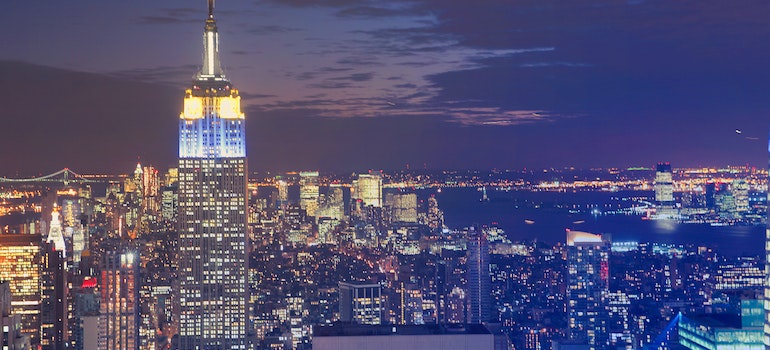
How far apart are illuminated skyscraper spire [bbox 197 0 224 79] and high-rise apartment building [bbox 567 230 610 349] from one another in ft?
18.5

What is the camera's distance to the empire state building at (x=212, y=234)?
1703 centimetres

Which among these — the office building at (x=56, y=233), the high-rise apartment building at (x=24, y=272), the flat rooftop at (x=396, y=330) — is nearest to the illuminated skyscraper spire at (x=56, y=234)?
the office building at (x=56, y=233)

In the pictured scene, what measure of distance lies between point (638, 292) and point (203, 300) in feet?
19.1

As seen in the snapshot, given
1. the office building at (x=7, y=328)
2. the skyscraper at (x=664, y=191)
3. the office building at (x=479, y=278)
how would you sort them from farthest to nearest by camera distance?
the office building at (x=479, y=278) < the skyscraper at (x=664, y=191) < the office building at (x=7, y=328)

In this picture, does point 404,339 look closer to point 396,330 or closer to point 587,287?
point 396,330

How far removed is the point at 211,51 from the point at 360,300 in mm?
4527

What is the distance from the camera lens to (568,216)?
17.4m

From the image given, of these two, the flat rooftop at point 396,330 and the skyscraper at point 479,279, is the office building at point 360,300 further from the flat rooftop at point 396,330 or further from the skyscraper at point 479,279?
the flat rooftop at point 396,330

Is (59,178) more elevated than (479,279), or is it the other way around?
(59,178)

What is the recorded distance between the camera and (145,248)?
61.7 ft

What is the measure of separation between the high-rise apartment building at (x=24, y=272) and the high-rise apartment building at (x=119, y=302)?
39.1 inches

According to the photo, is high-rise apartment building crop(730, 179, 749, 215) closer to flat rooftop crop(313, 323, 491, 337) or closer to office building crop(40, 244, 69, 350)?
flat rooftop crop(313, 323, 491, 337)

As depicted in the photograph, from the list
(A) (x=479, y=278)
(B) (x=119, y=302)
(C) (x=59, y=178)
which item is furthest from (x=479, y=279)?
(C) (x=59, y=178)

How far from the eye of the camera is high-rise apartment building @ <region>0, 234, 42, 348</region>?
15961 mm
